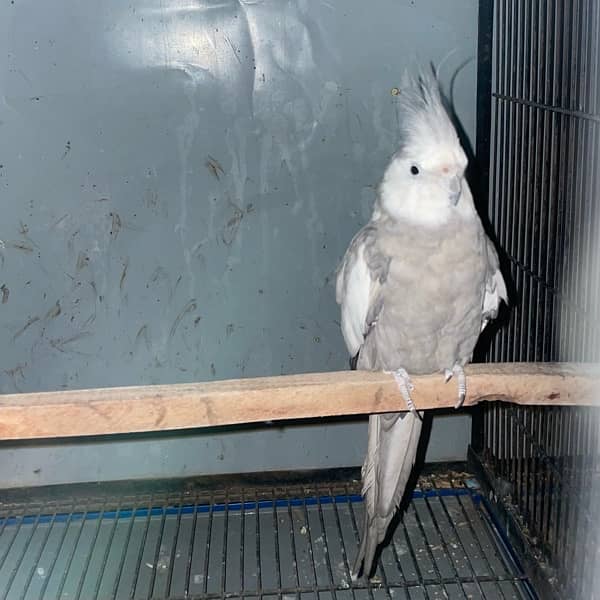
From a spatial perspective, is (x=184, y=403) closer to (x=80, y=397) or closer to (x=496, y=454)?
(x=80, y=397)

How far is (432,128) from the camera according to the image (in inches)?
60.6

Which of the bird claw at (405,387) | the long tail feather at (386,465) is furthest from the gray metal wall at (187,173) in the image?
the bird claw at (405,387)

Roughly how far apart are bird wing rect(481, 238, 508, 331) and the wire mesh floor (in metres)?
0.73

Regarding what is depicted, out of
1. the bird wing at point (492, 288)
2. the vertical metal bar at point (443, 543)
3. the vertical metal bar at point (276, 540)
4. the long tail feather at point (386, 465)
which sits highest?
the bird wing at point (492, 288)

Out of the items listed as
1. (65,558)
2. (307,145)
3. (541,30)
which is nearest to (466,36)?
(541,30)

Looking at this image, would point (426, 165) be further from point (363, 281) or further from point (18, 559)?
point (18, 559)

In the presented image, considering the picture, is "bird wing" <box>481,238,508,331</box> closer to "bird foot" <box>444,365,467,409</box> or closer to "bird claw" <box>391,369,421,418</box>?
"bird foot" <box>444,365,467,409</box>

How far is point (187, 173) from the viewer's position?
2.14 m

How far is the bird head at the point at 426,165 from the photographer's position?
1532 mm

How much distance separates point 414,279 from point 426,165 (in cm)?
26

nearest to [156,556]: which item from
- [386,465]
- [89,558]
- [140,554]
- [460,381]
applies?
[140,554]

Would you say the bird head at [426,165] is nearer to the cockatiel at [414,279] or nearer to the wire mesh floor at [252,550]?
the cockatiel at [414,279]

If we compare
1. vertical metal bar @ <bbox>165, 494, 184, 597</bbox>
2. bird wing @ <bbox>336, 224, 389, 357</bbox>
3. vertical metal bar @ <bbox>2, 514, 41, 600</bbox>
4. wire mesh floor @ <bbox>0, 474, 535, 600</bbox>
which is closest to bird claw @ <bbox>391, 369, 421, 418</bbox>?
bird wing @ <bbox>336, 224, 389, 357</bbox>

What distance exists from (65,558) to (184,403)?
3.52 feet
